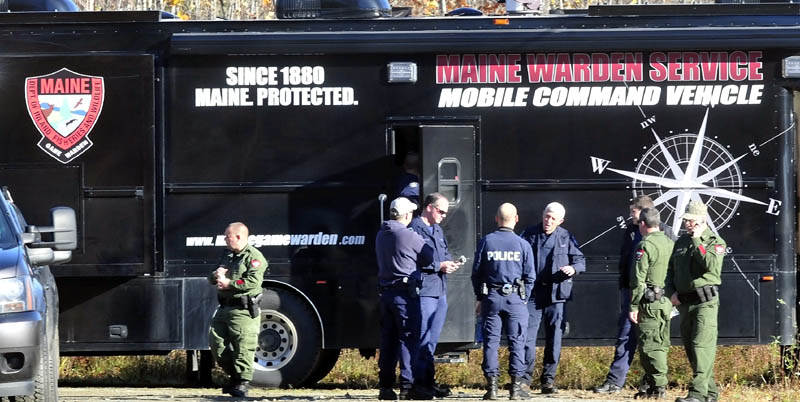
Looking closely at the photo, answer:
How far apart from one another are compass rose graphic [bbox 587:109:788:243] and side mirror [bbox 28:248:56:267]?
5.08 m

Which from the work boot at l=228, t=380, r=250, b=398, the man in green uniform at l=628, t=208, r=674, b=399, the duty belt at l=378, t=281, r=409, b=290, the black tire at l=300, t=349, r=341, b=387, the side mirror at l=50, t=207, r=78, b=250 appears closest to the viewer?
the side mirror at l=50, t=207, r=78, b=250

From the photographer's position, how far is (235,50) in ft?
38.7

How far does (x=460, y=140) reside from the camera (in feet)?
38.5

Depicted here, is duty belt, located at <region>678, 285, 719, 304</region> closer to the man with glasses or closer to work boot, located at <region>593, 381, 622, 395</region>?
work boot, located at <region>593, 381, 622, 395</region>

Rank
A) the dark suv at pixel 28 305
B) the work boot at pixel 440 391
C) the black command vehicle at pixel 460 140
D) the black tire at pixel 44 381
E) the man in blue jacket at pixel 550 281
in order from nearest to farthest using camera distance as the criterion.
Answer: the dark suv at pixel 28 305
the black tire at pixel 44 381
the work boot at pixel 440 391
the man in blue jacket at pixel 550 281
the black command vehicle at pixel 460 140

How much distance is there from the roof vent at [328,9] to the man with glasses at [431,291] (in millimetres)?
2216

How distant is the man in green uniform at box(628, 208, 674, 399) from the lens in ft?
34.6

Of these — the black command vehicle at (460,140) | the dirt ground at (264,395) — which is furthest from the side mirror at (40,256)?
the black command vehicle at (460,140)

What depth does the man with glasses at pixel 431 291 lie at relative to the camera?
35.1 feet

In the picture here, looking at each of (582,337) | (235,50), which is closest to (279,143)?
A: (235,50)

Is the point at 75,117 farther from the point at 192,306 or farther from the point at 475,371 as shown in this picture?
the point at 475,371

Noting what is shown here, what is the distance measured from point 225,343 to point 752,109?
17.0ft

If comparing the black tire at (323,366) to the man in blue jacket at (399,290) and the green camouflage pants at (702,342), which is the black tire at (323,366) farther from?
the green camouflage pants at (702,342)

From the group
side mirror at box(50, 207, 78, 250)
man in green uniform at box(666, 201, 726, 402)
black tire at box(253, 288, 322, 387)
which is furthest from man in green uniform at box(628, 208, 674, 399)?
side mirror at box(50, 207, 78, 250)
